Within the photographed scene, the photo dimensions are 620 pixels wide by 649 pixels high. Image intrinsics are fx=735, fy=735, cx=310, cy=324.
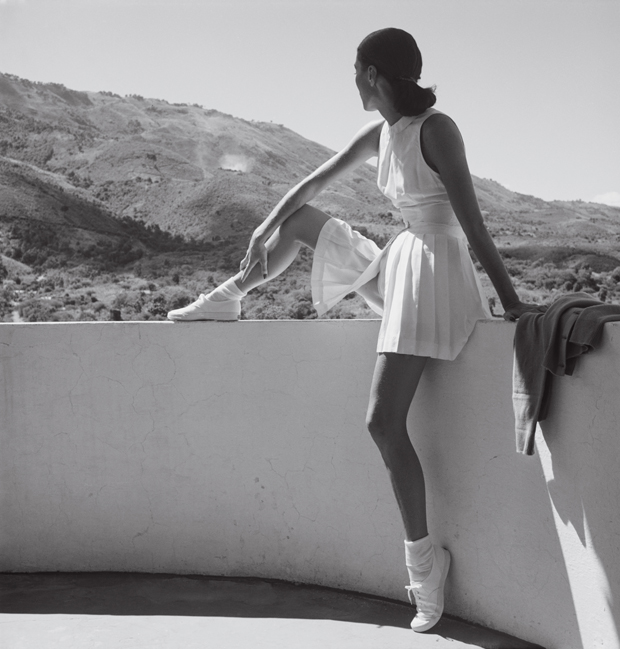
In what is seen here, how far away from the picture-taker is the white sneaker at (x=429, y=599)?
1591 millimetres

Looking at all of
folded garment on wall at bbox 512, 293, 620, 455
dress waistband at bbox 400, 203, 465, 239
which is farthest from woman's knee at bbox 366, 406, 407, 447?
dress waistband at bbox 400, 203, 465, 239

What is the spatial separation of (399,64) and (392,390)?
72 cm

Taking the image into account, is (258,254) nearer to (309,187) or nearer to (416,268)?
(309,187)

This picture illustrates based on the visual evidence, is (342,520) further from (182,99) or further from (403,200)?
(182,99)

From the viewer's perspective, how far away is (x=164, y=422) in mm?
2027

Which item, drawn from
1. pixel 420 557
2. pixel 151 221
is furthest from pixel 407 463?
pixel 151 221

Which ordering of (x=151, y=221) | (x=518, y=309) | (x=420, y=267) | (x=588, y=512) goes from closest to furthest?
1. (x=588, y=512)
2. (x=518, y=309)
3. (x=420, y=267)
4. (x=151, y=221)

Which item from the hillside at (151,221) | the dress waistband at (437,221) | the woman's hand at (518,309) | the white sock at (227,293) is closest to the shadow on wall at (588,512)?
the woman's hand at (518,309)

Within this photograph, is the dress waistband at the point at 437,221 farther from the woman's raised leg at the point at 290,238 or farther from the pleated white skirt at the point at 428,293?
the woman's raised leg at the point at 290,238

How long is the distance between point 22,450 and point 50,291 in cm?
2932

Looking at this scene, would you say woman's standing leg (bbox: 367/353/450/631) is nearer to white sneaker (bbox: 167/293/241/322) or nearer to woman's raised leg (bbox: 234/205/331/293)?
woman's raised leg (bbox: 234/205/331/293)

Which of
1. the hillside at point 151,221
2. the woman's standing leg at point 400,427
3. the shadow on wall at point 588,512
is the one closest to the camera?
the shadow on wall at point 588,512

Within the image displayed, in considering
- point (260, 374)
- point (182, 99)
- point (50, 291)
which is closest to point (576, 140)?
point (50, 291)

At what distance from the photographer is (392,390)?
1568 millimetres
